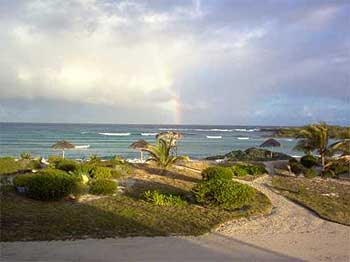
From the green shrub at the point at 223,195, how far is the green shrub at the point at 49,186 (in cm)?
348

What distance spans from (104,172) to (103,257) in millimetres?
8861

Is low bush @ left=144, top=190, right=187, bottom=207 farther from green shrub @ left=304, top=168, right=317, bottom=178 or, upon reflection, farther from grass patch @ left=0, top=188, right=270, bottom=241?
green shrub @ left=304, top=168, right=317, bottom=178

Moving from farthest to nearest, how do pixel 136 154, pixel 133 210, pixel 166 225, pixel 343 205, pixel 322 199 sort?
pixel 136 154 → pixel 322 199 → pixel 343 205 → pixel 133 210 → pixel 166 225

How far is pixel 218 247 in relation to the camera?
26.6 feet

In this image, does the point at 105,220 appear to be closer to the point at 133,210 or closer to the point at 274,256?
the point at 133,210

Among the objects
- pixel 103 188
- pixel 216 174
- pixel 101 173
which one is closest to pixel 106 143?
pixel 216 174

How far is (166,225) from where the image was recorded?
32.0 feet

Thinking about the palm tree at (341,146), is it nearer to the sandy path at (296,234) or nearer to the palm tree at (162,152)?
the palm tree at (162,152)

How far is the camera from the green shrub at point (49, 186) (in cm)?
1182

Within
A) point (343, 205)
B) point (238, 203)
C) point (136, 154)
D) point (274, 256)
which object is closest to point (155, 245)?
point (274, 256)

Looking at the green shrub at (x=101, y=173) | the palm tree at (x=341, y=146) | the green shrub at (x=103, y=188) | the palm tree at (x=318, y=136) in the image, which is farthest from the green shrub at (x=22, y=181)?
the palm tree at (x=341, y=146)

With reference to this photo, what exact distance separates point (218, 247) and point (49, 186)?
18.0 feet

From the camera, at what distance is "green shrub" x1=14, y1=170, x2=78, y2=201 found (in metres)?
11.8

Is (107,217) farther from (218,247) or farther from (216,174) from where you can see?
(216,174)
